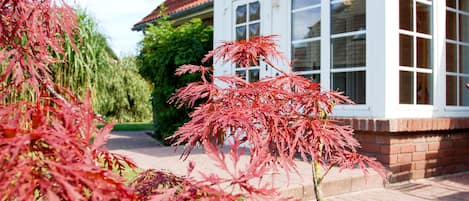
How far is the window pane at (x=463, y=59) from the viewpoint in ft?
19.1

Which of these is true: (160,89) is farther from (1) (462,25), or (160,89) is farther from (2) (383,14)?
(1) (462,25)

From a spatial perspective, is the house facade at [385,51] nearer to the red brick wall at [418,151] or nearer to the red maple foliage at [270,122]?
the red brick wall at [418,151]

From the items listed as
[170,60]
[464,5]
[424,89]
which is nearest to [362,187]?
[424,89]

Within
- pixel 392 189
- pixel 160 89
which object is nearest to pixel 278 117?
pixel 392 189

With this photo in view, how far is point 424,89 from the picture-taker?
5.27m

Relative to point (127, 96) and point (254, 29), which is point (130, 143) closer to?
point (254, 29)

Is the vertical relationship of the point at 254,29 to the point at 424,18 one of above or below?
above

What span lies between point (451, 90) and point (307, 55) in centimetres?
186

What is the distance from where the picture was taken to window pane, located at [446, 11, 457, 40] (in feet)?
18.3

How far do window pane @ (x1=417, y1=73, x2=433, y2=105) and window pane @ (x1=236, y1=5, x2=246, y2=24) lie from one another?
2.83m

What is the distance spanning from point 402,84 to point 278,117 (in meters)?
3.71

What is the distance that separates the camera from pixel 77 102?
128cm

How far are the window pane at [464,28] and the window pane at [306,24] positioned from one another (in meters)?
1.85

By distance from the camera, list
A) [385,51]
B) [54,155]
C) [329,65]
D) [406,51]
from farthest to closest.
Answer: [329,65] < [406,51] < [385,51] < [54,155]
